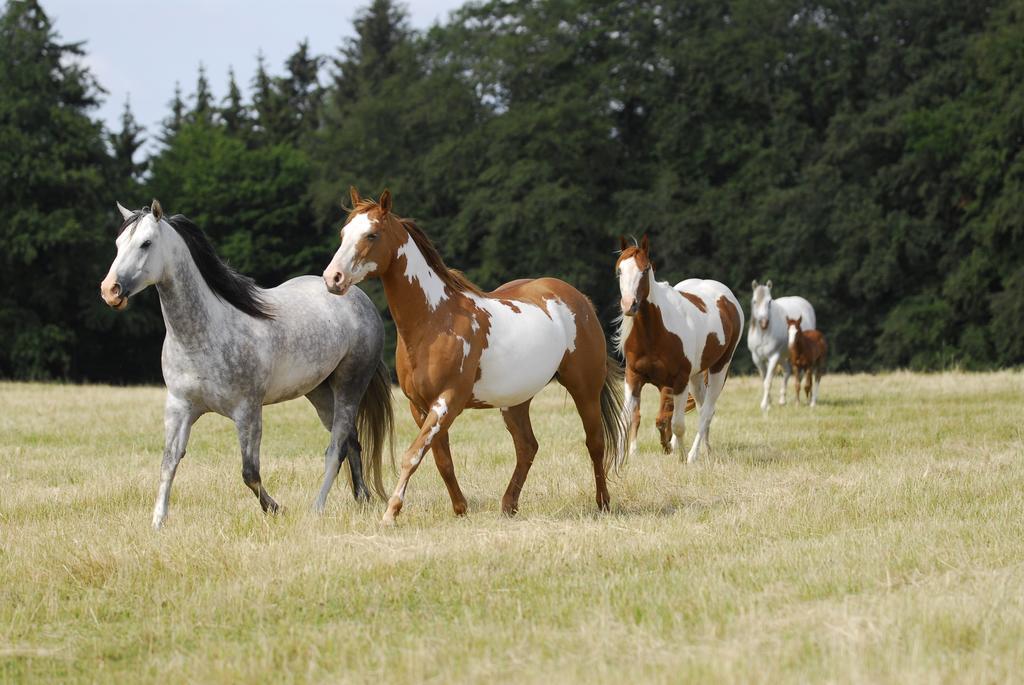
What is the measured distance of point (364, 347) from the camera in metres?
9.32

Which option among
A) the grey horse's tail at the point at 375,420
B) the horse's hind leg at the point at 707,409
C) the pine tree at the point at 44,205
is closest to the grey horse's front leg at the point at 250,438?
the grey horse's tail at the point at 375,420

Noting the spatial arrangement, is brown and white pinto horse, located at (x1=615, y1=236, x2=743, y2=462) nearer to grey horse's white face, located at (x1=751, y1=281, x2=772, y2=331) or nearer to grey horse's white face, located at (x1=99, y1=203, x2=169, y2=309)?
grey horse's white face, located at (x1=99, y1=203, x2=169, y2=309)

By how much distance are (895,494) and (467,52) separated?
1344 inches

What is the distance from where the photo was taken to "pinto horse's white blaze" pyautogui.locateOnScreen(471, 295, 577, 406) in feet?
26.7

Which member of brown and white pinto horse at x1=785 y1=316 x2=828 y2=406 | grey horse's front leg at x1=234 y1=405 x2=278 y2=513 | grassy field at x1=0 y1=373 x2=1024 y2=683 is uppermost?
brown and white pinto horse at x1=785 y1=316 x2=828 y2=406

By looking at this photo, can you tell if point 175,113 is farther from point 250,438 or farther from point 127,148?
point 250,438

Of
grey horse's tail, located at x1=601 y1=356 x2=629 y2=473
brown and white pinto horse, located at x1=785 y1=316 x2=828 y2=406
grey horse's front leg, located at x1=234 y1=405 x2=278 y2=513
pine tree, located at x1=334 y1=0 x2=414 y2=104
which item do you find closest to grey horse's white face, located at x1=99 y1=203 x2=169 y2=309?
grey horse's front leg, located at x1=234 y1=405 x2=278 y2=513

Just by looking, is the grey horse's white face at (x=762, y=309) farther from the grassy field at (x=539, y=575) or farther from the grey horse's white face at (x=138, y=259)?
the grey horse's white face at (x=138, y=259)

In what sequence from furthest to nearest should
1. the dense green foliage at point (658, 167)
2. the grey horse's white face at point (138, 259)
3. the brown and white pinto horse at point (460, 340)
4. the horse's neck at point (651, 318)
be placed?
the dense green foliage at point (658, 167) → the horse's neck at point (651, 318) → the brown and white pinto horse at point (460, 340) → the grey horse's white face at point (138, 259)

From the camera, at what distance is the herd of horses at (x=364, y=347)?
7.78 metres

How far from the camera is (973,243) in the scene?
33.6 m

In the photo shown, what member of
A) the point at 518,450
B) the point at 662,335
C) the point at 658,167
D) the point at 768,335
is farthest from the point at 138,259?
the point at 658,167

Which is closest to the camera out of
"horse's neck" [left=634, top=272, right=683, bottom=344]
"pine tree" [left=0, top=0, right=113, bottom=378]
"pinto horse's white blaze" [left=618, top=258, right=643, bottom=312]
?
"pinto horse's white blaze" [left=618, top=258, right=643, bottom=312]

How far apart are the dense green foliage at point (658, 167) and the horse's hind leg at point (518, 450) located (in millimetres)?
22746
